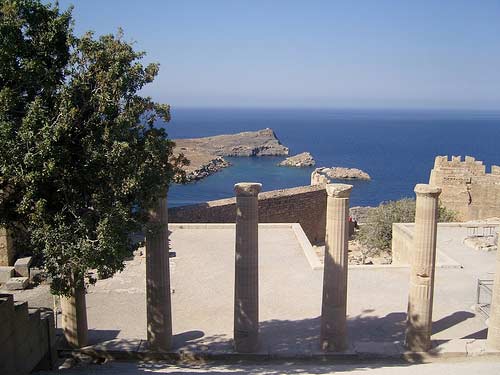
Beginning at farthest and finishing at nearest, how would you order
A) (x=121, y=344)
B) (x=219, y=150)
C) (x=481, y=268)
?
(x=219, y=150) → (x=481, y=268) → (x=121, y=344)

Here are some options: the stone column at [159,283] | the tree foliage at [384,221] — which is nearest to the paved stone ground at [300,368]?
the stone column at [159,283]

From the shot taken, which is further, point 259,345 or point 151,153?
point 259,345

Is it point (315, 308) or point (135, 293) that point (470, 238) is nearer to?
point (315, 308)

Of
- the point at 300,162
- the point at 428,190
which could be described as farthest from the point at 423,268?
the point at 300,162

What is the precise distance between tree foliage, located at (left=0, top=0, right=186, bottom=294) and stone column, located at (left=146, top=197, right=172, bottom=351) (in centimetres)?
129

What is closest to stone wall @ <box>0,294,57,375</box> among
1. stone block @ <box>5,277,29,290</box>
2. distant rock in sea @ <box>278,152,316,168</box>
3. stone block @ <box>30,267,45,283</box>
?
stone block @ <box>5,277,29,290</box>

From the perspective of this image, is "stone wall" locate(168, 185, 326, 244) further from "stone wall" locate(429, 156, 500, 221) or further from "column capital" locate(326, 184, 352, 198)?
"column capital" locate(326, 184, 352, 198)

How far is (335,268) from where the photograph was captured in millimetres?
10328

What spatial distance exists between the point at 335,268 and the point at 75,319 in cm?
514

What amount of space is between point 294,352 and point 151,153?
505 cm

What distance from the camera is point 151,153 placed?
328 inches

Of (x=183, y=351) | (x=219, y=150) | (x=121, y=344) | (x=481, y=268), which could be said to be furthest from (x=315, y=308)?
(x=219, y=150)

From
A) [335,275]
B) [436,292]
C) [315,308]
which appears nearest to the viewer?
[335,275]

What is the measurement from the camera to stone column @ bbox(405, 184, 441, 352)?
1010cm
